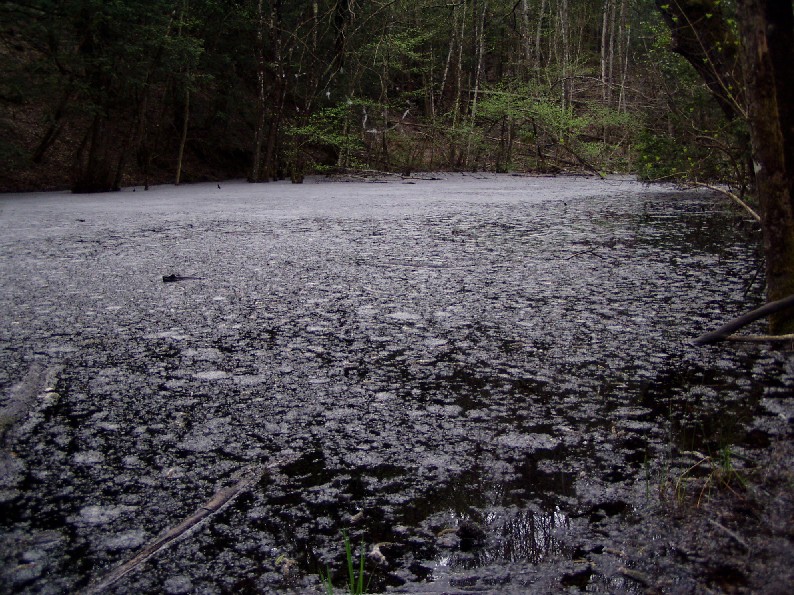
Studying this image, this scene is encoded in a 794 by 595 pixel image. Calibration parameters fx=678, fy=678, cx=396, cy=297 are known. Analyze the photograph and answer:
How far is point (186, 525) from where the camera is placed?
62.9 inches

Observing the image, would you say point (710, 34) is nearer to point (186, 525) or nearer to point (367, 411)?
point (367, 411)

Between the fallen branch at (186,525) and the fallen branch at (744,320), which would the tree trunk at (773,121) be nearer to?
the fallen branch at (744,320)

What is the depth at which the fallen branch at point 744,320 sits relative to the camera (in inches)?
104

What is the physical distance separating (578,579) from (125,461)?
50.9 inches

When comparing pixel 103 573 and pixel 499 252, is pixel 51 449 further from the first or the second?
pixel 499 252

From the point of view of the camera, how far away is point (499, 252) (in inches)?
234

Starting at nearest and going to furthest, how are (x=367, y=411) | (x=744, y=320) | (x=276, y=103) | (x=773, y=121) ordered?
(x=367, y=411), (x=744, y=320), (x=773, y=121), (x=276, y=103)

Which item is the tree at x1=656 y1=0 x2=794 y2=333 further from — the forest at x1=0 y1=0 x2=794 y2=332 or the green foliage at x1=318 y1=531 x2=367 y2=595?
the green foliage at x1=318 y1=531 x2=367 y2=595

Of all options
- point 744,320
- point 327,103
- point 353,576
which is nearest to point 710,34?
point 744,320

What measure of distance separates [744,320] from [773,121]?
0.89 m

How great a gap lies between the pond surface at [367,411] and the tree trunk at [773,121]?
0.42 metres

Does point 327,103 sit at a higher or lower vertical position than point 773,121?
higher

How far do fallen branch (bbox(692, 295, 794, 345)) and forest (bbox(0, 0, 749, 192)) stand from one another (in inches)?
108

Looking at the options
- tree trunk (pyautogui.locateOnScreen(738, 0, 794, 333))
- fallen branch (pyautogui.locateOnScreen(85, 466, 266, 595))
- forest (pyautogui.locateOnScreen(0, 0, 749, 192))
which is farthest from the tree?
fallen branch (pyautogui.locateOnScreen(85, 466, 266, 595))
